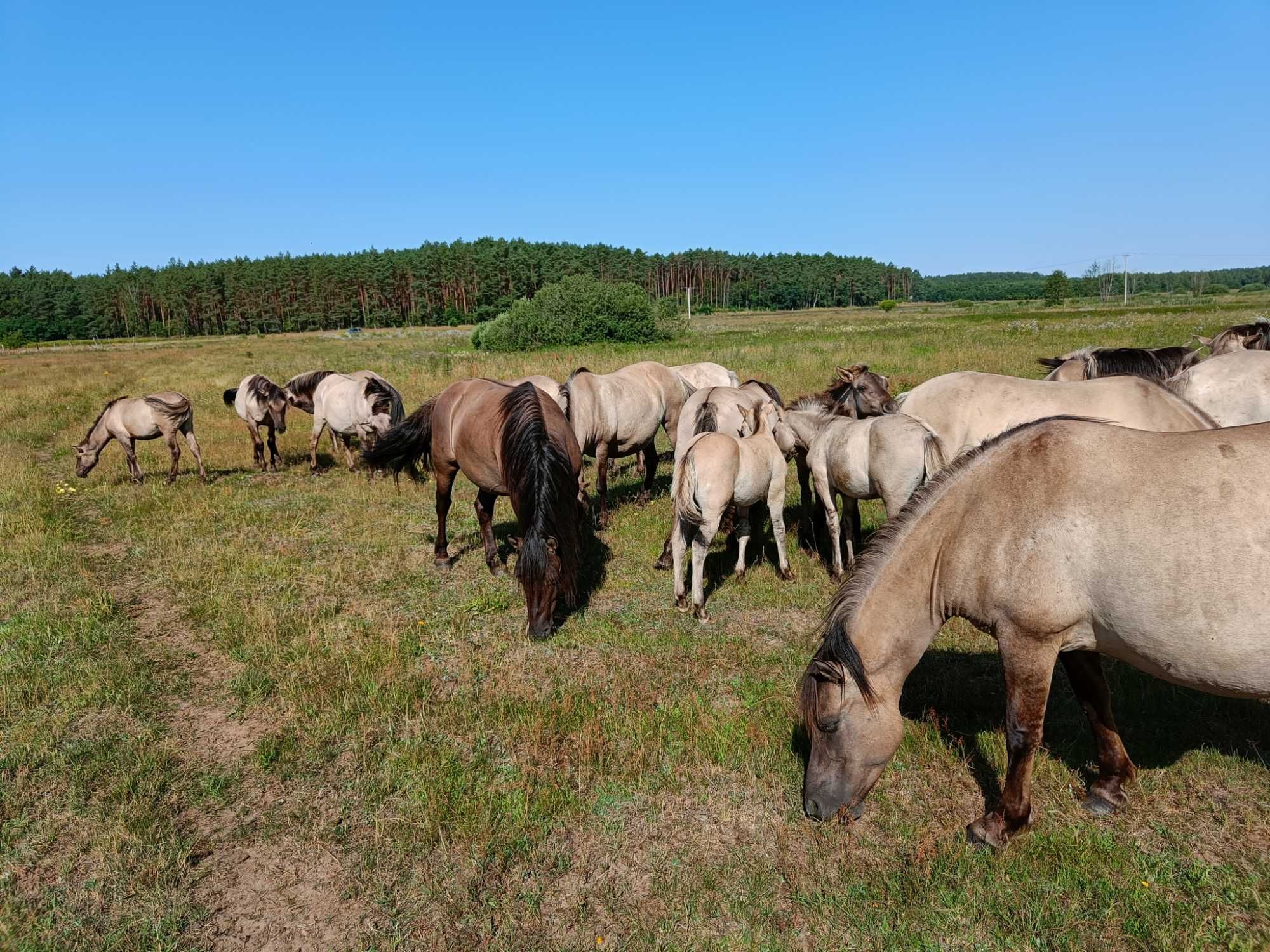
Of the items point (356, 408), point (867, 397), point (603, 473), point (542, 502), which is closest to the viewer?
point (542, 502)

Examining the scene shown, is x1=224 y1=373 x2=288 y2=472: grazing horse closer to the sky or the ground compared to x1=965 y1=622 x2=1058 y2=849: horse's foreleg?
closer to the sky

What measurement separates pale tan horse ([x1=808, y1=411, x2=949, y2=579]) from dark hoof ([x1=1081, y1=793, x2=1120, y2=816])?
2763 millimetres

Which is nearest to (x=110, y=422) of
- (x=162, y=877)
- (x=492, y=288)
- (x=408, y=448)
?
(x=408, y=448)

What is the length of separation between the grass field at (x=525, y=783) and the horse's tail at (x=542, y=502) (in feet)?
2.38

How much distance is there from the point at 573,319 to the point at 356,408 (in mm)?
29234

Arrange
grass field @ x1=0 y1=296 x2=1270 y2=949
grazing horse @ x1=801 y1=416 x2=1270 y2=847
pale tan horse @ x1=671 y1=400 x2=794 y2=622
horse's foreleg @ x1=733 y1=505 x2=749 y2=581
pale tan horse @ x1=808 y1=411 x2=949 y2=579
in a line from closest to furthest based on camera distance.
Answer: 1. grazing horse @ x1=801 y1=416 x2=1270 y2=847
2. grass field @ x1=0 y1=296 x2=1270 y2=949
3. pale tan horse @ x1=671 y1=400 x2=794 y2=622
4. pale tan horse @ x1=808 y1=411 x2=949 y2=579
5. horse's foreleg @ x1=733 y1=505 x2=749 y2=581

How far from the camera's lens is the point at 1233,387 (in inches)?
289

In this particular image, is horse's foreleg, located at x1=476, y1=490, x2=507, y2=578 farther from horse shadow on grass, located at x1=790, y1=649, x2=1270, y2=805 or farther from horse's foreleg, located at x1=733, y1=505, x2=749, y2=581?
horse shadow on grass, located at x1=790, y1=649, x2=1270, y2=805

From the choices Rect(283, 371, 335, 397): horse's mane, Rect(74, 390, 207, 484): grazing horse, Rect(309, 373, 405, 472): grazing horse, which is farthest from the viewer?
Rect(283, 371, 335, 397): horse's mane

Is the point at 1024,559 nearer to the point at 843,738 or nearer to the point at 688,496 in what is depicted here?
the point at 843,738

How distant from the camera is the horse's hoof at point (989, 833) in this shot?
353 cm

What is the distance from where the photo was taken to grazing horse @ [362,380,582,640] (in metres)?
6.05

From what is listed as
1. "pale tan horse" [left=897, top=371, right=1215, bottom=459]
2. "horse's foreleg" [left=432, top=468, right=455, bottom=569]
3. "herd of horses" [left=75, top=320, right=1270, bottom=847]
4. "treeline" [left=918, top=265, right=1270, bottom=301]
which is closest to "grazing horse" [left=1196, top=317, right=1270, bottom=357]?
"pale tan horse" [left=897, top=371, right=1215, bottom=459]

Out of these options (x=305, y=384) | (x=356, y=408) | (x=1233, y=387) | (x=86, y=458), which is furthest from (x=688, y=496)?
(x=86, y=458)
